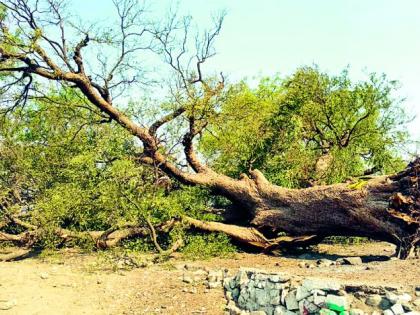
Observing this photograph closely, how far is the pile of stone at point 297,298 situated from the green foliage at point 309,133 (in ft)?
20.1

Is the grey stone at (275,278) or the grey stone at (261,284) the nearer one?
the grey stone at (275,278)

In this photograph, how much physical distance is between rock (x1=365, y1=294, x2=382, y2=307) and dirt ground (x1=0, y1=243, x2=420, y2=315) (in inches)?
17.5

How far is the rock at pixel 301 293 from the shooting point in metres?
6.21

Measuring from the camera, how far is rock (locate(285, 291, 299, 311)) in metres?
6.28

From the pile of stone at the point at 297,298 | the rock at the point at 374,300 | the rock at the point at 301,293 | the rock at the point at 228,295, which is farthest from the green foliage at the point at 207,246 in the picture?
the rock at the point at 374,300

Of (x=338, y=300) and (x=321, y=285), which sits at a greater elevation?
(x=321, y=285)

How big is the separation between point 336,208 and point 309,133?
6272mm

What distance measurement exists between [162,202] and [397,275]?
209 inches

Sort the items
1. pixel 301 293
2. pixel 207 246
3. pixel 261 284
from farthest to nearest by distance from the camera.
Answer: pixel 207 246 < pixel 261 284 < pixel 301 293

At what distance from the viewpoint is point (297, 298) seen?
20.6 feet

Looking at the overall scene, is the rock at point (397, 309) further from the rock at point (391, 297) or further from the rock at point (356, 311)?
the rock at point (356, 311)

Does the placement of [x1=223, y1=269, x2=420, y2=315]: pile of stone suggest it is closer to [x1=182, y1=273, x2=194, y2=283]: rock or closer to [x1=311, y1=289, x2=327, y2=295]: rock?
[x1=311, y1=289, x2=327, y2=295]: rock

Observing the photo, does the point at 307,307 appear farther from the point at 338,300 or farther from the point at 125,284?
the point at 125,284

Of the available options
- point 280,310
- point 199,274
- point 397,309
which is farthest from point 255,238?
point 397,309
